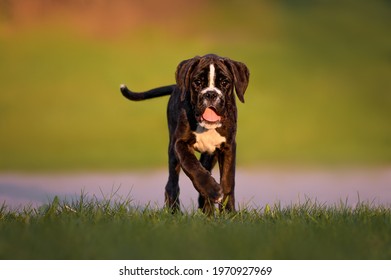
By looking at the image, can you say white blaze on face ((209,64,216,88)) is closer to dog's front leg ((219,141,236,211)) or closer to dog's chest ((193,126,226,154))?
dog's chest ((193,126,226,154))

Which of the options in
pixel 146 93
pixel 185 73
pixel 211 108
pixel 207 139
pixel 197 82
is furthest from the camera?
pixel 146 93

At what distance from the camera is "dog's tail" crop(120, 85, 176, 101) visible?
33.8 feet

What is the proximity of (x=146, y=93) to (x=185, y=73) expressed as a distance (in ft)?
7.34

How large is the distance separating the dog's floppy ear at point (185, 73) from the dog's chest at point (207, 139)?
55 cm

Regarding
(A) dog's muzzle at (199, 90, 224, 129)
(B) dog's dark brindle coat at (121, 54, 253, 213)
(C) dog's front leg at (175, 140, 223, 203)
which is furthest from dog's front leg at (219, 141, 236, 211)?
(A) dog's muzzle at (199, 90, 224, 129)

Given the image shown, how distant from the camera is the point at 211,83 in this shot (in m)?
8.10

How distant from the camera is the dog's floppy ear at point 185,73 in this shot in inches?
327

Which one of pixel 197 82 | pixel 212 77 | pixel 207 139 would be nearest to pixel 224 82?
pixel 212 77

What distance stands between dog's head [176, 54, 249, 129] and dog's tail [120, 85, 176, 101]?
179 centimetres

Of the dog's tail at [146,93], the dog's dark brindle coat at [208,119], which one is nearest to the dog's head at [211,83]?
the dog's dark brindle coat at [208,119]

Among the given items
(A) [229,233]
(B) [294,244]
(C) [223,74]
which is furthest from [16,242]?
(C) [223,74]

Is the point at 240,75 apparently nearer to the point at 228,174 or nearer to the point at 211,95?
the point at 211,95

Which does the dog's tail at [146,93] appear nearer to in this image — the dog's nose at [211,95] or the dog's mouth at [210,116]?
the dog's mouth at [210,116]

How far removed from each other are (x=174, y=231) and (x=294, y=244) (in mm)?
1227
